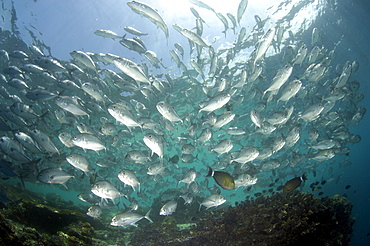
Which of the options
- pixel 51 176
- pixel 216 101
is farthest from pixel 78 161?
pixel 216 101

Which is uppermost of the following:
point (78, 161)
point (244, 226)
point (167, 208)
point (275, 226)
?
point (78, 161)

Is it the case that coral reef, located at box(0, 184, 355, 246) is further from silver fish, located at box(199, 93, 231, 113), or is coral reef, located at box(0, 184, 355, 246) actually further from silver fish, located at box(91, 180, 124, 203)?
silver fish, located at box(199, 93, 231, 113)

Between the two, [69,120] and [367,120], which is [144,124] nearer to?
[69,120]

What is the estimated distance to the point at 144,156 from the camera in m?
6.56

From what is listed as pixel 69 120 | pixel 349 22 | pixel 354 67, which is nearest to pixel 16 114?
pixel 69 120

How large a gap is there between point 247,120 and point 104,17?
2214 centimetres

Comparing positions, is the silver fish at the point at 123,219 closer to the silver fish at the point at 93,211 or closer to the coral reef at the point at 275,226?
the silver fish at the point at 93,211

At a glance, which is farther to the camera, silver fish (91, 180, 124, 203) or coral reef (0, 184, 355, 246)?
coral reef (0, 184, 355, 246)

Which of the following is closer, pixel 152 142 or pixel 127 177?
pixel 152 142

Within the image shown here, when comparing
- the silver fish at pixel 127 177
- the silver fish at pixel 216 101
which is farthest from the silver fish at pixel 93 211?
the silver fish at pixel 216 101

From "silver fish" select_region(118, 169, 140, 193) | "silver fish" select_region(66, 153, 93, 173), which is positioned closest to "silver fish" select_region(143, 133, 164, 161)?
"silver fish" select_region(118, 169, 140, 193)

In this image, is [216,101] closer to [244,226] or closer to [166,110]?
[166,110]

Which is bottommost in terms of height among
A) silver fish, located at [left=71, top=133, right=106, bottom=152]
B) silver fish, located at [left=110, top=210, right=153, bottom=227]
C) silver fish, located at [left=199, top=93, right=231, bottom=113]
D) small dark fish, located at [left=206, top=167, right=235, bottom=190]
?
small dark fish, located at [left=206, top=167, right=235, bottom=190]

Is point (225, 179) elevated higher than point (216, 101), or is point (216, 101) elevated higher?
point (216, 101)
